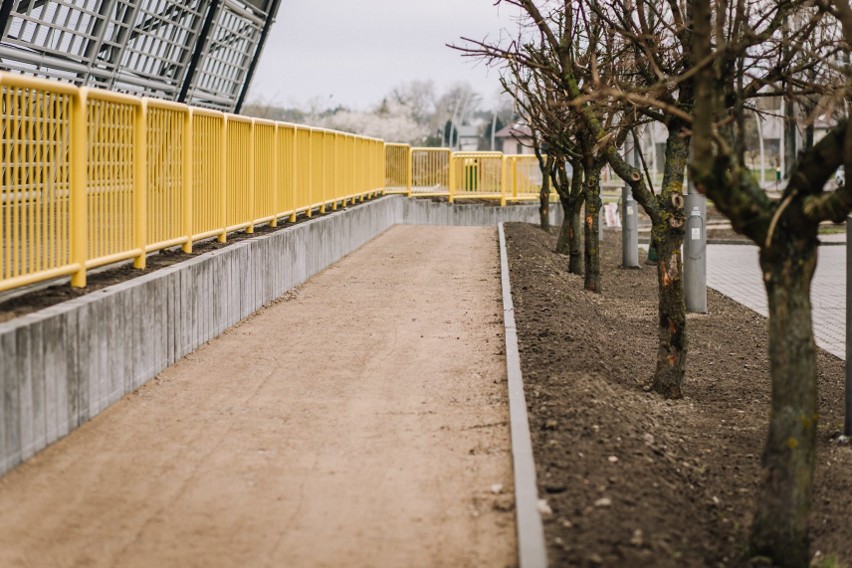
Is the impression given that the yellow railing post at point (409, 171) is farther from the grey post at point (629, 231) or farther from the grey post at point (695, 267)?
the grey post at point (695, 267)

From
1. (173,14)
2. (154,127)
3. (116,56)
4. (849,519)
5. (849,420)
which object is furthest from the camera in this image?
(173,14)

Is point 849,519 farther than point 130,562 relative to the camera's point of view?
Yes

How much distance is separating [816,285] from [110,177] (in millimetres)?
13461

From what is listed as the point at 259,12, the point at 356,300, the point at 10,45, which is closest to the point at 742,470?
the point at 356,300

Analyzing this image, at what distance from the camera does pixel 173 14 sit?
22.2 m

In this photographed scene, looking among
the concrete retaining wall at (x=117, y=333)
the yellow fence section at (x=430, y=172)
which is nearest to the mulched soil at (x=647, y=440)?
the concrete retaining wall at (x=117, y=333)

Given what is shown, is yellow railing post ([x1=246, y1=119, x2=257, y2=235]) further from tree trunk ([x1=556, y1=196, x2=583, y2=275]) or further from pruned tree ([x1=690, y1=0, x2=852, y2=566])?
pruned tree ([x1=690, y1=0, x2=852, y2=566])

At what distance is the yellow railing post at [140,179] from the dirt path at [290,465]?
1.00 meters

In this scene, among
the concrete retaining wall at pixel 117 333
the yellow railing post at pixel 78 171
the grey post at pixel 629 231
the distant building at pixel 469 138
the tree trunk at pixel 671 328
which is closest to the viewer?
the concrete retaining wall at pixel 117 333

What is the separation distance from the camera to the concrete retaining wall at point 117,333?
6.57m

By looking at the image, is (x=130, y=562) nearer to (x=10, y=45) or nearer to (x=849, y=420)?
(x=849, y=420)

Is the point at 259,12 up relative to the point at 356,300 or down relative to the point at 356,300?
up

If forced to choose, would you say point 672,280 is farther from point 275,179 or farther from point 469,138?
point 469,138

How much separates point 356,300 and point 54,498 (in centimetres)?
808
